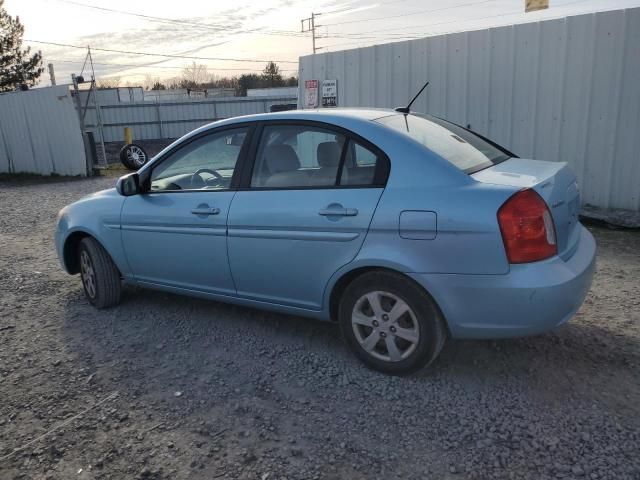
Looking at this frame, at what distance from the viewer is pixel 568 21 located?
6.76 m

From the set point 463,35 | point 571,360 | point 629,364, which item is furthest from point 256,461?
point 463,35

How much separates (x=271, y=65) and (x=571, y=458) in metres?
71.3

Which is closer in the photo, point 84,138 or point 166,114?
point 84,138

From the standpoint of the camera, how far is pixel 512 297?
9.53ft

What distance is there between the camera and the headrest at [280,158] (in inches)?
148

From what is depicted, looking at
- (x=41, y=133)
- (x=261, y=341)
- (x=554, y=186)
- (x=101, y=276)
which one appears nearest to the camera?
(x=554, y=186)

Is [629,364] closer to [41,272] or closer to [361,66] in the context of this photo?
[41,272]

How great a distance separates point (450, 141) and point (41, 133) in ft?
51.2

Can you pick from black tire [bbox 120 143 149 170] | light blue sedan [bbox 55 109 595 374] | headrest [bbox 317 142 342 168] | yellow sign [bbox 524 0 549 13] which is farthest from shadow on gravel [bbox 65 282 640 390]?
black tire [bbox 120 143 149 170]

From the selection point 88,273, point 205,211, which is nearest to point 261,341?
point 205,211

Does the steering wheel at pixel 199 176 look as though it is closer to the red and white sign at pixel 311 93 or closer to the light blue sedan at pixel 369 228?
the light blue sedan at pixel 369 228

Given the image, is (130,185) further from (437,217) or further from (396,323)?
(437,217)

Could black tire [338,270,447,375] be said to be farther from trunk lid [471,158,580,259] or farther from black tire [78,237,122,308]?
black tire [78,237,122,308]

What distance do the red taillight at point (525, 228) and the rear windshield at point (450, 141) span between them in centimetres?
44
